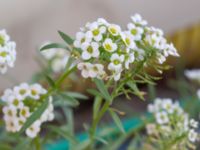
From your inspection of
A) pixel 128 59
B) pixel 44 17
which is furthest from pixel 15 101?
pixel 44 17

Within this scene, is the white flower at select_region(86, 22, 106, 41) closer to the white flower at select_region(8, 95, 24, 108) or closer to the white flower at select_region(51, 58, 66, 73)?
the white flower at select_region(8, 95, 24, 108)

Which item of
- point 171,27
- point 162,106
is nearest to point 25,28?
point 171,27

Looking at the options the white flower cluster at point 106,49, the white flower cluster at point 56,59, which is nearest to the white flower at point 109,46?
the white flower cluster at point 106,49

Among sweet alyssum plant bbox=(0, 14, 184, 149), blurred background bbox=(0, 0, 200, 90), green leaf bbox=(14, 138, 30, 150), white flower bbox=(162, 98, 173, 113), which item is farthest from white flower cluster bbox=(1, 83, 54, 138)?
blurred background bbox=(0, 0, 200, 90)

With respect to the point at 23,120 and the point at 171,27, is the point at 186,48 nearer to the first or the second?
the point at 171,27

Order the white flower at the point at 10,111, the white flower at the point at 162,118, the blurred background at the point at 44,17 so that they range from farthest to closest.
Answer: the blurred background at the point at 44,17 → the white flower at the point at 162,118 → the white flower at the point at 10,111

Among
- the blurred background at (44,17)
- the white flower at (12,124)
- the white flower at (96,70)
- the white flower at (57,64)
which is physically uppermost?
the blurred background at (44,17)

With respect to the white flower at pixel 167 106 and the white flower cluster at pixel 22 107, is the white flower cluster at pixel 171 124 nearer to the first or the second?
the white flower at pixel 167 106
